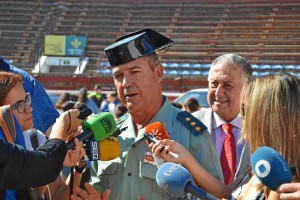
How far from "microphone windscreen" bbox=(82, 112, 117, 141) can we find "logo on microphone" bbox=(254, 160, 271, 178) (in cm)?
82

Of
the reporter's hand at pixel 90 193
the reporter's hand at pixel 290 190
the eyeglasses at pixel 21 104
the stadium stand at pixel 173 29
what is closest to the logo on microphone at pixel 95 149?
the reporter's hand at pixel 90 193

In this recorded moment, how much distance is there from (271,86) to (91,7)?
2724 centimetres

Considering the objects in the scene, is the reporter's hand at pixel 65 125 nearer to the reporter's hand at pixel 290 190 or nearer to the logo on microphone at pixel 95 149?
the logo on microphone at pixel 95 149

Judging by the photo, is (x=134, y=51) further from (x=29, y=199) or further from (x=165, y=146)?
(x=29, y=199)

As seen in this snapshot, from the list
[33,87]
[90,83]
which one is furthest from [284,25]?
[33,87]

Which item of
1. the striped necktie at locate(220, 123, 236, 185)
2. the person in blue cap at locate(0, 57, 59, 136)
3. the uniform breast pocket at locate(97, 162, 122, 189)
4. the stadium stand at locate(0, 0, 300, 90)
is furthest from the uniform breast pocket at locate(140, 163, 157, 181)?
the stadium stand at locate(0, 0, 300, 90)

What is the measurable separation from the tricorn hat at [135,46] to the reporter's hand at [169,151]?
458mm

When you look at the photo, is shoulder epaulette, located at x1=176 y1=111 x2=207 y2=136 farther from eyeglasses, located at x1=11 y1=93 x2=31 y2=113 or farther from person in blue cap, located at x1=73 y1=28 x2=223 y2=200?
eyeglasses, located at x1=11 y1=93 x2=31 y2=113

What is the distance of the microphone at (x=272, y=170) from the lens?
143cm

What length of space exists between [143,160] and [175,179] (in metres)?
0.59

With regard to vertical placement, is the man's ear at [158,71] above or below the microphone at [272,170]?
above

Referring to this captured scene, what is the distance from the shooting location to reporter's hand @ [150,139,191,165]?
2.07 m

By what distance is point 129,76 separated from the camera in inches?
94.3

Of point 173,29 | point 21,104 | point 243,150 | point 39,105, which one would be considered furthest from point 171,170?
point 173,29
